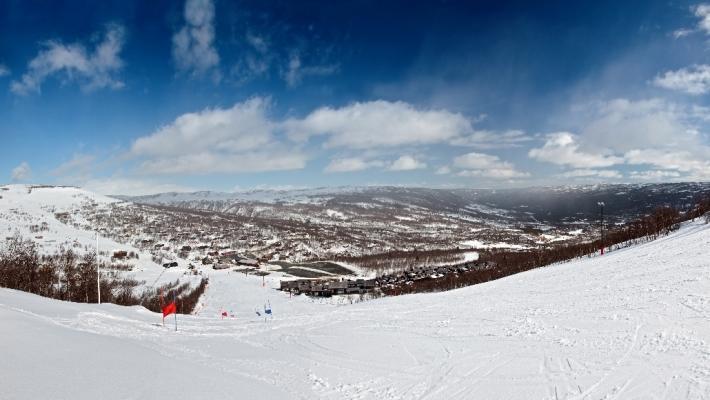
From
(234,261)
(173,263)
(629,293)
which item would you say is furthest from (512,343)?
(234,261)

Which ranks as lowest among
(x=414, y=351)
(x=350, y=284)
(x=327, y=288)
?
(x=350, y=284)

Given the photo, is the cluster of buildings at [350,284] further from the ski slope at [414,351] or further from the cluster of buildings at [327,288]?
the ski slope at [414,351]

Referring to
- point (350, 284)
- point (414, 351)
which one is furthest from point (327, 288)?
point (414, 351)

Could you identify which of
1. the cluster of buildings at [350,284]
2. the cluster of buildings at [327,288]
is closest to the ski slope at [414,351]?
the cluster of buildings at [327,288]

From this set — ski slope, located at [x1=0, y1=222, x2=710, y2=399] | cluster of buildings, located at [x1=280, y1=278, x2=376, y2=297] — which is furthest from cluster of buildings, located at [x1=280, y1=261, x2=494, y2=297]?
ski slope, located at [x1=0, y1=222, x2=710, y2=399]

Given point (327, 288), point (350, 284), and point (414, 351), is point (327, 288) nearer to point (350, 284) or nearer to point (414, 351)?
point (350, 284)

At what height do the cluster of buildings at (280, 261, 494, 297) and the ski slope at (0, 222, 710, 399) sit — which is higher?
the ski slope at (0, 222, 710, 399)

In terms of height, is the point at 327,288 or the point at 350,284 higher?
the point at 327,288

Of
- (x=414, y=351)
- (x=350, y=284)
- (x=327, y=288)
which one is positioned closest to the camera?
(x=414, y=351)

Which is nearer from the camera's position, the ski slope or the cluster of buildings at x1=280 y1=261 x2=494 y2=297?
the ski slope

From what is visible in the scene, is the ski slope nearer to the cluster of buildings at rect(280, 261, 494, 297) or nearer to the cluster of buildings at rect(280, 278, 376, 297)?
the cluster of buildings at rect(280, 278, 376, 297)
